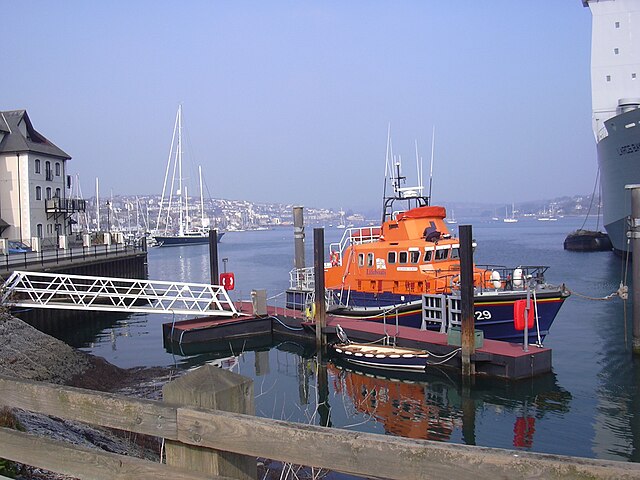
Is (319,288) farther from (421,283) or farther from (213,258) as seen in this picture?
(213,258)

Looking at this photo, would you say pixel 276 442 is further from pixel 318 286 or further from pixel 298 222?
pixel 298 222

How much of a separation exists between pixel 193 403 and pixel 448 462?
3.91ft

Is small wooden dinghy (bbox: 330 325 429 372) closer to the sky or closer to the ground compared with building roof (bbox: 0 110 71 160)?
closer to the ground

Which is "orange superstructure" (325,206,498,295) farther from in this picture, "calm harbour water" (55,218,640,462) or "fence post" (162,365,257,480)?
"fence post" (162,365,257,480)

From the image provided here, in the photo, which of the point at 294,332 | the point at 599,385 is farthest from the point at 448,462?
the point at 294,332

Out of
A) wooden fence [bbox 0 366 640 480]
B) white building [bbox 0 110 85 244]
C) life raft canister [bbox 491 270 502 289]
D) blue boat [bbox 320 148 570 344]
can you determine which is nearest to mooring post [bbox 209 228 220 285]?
blue boat [bbox 320 148 570 344]

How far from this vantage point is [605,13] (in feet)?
199

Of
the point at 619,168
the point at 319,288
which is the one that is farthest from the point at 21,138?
the point at 619,168

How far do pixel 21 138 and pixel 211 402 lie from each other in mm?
42766

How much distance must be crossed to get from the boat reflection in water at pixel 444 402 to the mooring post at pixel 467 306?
611 millimetres

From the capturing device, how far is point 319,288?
71.3 ft

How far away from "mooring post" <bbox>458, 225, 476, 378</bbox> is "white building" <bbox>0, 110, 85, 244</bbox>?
30792 millimetres

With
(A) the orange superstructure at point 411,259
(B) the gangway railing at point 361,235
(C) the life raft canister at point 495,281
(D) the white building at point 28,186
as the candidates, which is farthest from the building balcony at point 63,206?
(C) the life raft canister at point 495,281

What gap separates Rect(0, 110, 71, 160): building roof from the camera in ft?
130
